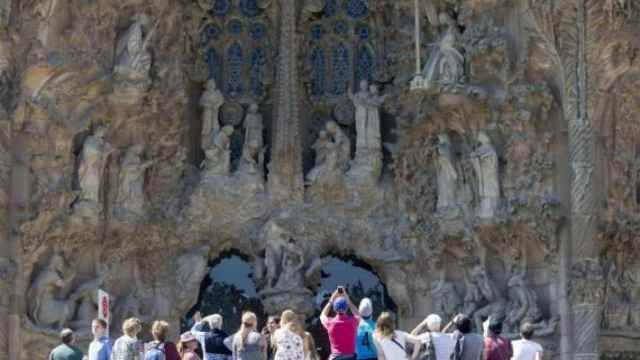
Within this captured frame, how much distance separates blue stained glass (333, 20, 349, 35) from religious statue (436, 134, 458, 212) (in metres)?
2.31

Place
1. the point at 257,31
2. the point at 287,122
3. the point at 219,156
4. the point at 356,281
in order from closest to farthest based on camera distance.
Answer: the point at 219,156, the point at 287,122, the point at 356,281, the point at 257,31

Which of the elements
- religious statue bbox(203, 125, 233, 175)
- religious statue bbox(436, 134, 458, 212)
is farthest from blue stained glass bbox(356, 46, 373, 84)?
religious statue bbox(203, 125, 233, 175)

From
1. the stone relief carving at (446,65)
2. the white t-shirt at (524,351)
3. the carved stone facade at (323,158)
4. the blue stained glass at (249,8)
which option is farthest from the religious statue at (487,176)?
the white t-shirt at (524,351)

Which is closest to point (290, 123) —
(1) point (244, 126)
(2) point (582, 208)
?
(1) point (244, 126)

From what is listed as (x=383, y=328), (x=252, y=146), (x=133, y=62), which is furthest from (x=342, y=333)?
(x=252, y=146)

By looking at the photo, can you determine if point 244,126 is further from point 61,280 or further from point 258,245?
point 61,280

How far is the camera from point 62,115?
23844 millimetres

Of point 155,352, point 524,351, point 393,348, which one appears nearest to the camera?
point 393,348

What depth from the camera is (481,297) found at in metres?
24.5

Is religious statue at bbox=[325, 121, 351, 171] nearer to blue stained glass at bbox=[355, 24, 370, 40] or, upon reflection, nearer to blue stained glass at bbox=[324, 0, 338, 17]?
blue stained glass at bbox=[355, 24, 370, 40]

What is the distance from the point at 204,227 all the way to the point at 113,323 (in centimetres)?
180

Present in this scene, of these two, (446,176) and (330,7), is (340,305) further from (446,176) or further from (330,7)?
(330,7)

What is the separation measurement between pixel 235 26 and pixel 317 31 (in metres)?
1.16

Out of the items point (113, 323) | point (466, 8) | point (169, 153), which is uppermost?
point (466, 8)
